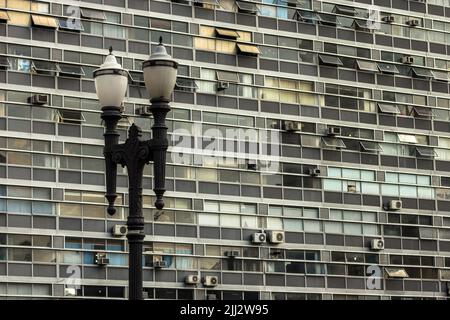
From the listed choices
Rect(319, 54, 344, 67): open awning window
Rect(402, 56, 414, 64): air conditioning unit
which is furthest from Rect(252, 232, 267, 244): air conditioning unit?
Rect(402, 56, 414, 64): air conditioning unit

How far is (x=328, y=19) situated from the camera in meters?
63.5

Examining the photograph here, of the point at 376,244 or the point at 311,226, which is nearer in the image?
the point at 311,226

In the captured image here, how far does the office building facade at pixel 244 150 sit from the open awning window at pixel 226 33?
0.06m

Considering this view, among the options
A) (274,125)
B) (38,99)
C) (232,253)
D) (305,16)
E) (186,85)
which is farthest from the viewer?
(305,16)

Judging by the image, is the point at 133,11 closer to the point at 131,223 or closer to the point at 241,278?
the point at 241,278

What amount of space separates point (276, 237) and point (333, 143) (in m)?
5.48

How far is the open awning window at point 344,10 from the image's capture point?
209 feet

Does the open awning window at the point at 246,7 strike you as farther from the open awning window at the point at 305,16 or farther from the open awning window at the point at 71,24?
the open awning window at the point at 71,24

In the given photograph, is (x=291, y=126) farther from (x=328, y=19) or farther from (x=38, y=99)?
(x=38, y=99)

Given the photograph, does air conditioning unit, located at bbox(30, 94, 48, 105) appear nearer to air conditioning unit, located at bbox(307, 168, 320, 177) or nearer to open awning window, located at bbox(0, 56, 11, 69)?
open awning window, located at bbox(0, 56, 11, 69)

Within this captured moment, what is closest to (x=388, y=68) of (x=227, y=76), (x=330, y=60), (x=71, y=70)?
(x=330, y=60)

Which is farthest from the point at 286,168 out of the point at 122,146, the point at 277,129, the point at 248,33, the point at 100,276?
the point at 122,146

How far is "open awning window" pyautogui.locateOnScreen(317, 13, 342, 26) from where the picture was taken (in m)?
63.2

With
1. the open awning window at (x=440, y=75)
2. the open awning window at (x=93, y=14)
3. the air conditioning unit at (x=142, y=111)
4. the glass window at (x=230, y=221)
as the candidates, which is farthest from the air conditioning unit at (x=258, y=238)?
the open awning window at (x=440, y=75)
